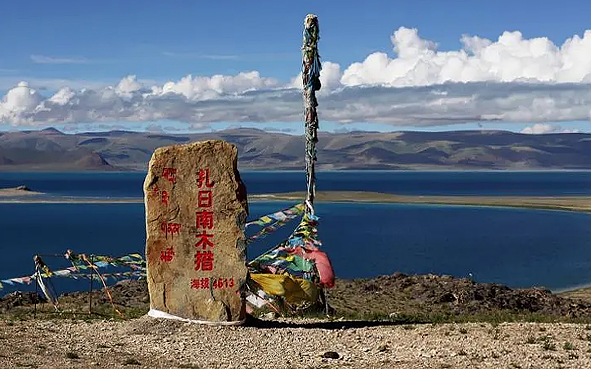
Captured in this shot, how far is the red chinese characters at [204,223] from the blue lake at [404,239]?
2290cm

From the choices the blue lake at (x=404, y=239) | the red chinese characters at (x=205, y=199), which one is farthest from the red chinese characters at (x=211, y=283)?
the blue lake at (x=404, y=239)

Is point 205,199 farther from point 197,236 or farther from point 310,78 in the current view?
point 310,78

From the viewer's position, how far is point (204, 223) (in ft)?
55.9

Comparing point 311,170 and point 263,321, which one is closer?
point 263,321

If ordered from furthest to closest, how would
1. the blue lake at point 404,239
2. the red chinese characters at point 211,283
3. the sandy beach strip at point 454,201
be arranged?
the sandy beach strip at point 454,201 → the blue lake at point 404,239 → the red chinese characters at point 211,283

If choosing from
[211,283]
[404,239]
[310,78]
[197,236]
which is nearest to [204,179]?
[197,236]

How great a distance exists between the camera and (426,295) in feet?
93.9

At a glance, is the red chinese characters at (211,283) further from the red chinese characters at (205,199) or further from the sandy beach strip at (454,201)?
the sandy beach strip at (454,201)

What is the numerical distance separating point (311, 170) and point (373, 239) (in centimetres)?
4482

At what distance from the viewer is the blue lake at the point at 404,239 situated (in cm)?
4806

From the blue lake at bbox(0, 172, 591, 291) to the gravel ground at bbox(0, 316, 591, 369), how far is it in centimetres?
2300

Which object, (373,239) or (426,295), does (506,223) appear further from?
(426,295)

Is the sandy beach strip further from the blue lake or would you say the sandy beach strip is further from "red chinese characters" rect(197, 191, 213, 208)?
"red chinese characters" rect(197, 191, 213, 208)

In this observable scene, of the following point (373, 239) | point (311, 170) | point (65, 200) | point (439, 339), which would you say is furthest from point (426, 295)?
point (65, 200)
